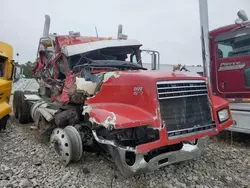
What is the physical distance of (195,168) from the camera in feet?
12.2

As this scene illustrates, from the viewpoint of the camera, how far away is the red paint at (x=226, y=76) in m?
4.85

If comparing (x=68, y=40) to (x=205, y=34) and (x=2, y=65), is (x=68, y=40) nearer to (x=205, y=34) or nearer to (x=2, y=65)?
(x=2, y=65)

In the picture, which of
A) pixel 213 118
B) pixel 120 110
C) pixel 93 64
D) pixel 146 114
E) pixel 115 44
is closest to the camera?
pixel 146 114

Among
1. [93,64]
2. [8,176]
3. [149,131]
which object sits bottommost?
[8,176]

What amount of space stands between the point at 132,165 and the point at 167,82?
1157mm

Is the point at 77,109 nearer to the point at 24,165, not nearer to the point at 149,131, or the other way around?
the point at 24,165

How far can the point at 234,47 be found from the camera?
4.97m

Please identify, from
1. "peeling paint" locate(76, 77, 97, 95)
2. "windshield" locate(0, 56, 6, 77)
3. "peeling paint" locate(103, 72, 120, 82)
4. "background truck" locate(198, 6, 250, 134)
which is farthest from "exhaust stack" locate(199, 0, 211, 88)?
"windshield" locate(0, 56, 6, 77)

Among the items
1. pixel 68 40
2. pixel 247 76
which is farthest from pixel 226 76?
pixel 68 40

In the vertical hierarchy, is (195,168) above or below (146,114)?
below

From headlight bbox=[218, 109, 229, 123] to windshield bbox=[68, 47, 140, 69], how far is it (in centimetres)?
213

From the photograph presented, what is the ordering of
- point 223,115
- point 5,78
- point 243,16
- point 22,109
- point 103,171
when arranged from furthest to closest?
1. point 22,109
2. point 5,78
3. point 243,16
4. point 103,171
5. point 223,115

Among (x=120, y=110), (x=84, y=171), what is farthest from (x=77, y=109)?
(x=120, y=110)

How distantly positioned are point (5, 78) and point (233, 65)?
5.44m
